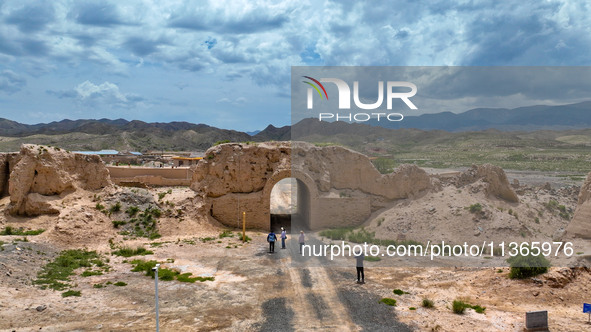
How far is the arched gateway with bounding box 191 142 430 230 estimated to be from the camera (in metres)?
21.5

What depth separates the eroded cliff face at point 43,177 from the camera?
61.2 feet

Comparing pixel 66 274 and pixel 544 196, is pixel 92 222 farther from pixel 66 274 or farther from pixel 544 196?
pixel 544 196

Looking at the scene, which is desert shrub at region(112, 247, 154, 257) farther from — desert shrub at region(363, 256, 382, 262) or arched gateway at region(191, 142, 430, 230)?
desert shrub at region(363, 256, 382, 262)

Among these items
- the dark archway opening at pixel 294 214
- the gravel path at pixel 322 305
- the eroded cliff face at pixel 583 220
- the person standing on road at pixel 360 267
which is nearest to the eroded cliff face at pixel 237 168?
the dark archway opening at pixel 294 214

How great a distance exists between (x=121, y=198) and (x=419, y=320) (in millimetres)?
16139

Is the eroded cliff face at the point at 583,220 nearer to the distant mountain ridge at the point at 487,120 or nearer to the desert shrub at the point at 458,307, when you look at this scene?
the desert shrub at the point at 458,307

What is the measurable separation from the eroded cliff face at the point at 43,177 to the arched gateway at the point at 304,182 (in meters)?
5.76

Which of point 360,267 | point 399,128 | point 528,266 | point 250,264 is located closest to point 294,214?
point 399,128

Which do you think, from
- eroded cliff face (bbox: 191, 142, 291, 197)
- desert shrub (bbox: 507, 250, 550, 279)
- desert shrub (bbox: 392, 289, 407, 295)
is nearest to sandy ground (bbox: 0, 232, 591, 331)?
desert shrub (bbox: 392, 289, 407, 295)

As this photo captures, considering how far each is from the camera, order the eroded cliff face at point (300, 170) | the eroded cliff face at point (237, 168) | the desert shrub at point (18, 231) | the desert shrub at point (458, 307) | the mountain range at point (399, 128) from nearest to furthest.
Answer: the desert shrub at point (458, 307) < the desert shrub at point (18, 231) < the eroded cliff face at point (300, 170) < the eroded cliff face at point (237, 168) < the mountain range at point (399, 128)

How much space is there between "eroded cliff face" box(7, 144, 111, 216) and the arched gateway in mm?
5762

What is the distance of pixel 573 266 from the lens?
39.7 ft

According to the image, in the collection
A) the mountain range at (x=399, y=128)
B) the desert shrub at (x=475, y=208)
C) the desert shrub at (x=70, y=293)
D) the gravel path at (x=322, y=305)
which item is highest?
the mountain range at (x=399, y=128)

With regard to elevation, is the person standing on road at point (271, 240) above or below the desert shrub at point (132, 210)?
below
